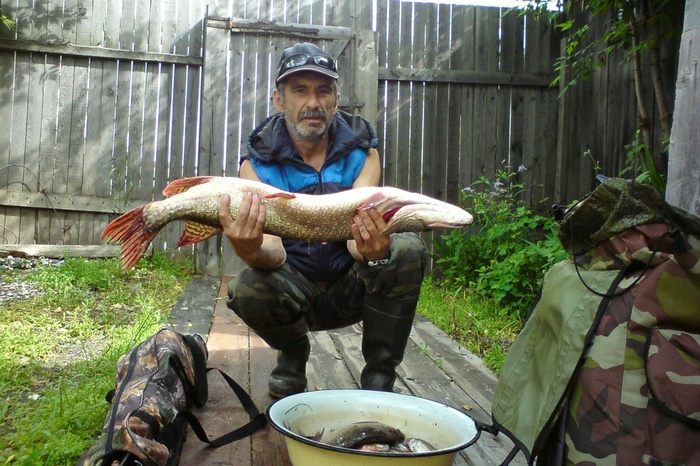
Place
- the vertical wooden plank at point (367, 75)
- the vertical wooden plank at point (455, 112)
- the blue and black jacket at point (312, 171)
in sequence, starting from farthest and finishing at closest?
1. the vertical wooden plank at point (455, 112)
2. the vertical wooden plank at point (367, 75)
3. the blue and black jacket at point (312, 171)

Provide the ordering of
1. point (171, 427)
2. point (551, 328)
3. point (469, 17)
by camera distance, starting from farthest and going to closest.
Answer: point (469, 17) < point (171, 427) < point (551, 328)

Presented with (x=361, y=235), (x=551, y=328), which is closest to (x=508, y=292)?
(x=361, y=235)

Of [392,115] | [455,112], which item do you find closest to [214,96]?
[392,115]

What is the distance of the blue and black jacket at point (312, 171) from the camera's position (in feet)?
10.3

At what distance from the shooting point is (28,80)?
21.8 feet

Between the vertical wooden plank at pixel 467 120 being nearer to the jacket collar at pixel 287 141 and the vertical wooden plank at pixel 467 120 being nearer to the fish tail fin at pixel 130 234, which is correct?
the jacket collar at pixel 287 141

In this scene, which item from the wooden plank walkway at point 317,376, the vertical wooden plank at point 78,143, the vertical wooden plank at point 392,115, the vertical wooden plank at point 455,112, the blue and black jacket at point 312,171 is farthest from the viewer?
the vertical wooden plank at point 455,112

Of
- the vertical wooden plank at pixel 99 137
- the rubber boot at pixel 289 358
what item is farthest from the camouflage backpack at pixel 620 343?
the vertical wooden plank at pixel 99 137

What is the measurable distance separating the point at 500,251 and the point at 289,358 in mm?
3156

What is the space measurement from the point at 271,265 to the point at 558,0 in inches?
210

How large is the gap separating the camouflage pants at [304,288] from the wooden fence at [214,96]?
12.3ft

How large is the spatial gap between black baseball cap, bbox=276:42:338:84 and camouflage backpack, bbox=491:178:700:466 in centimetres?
165

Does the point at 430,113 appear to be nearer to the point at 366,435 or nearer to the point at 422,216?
the point at 422,216

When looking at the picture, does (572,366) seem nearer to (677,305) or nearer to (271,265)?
(677,305)
